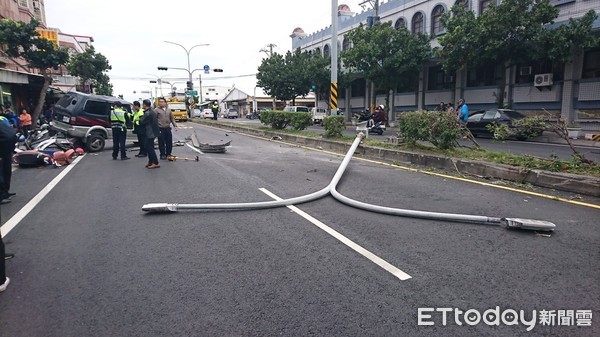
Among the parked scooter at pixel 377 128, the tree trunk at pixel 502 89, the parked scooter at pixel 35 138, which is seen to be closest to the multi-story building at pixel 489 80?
the tree trunk at pixel 502 89

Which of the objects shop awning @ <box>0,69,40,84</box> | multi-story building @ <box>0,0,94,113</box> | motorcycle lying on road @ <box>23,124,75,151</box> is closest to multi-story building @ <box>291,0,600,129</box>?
motorcycle lying on road @ <box>23,124,75,151</box>

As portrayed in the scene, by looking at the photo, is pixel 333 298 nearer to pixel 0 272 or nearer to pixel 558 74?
pixel 0 272

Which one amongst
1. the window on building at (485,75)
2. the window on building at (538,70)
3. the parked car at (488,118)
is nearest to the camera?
the parked car at (488,118)

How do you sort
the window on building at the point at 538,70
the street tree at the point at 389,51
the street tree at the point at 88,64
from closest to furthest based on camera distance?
the window on building at the point at 538,70
the street tree at the point at 389,51
the street tree at the point at 88,64

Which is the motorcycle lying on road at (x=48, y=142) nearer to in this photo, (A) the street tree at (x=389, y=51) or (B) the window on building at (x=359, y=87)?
(A) the street tree at (x=389, y=51)

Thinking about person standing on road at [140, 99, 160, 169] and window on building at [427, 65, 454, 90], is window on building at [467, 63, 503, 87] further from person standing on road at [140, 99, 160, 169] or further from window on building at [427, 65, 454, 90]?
person standing on road at [140, 99, 160, 169]

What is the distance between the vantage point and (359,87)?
4088 centimetres

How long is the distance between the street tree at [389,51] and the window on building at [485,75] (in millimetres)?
3365

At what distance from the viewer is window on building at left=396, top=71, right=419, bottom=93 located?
29234mm

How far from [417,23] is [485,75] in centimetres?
732

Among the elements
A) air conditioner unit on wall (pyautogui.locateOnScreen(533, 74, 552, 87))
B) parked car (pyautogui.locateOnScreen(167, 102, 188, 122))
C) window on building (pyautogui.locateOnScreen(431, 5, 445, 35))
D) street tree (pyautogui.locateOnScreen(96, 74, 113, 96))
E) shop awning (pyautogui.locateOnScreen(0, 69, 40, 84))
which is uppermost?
window on building (pyautogui.locateOnScreen(431, 5, 445, 35))

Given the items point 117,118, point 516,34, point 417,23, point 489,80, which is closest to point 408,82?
point 417,23

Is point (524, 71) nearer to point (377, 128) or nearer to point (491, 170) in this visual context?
point (377, 128)

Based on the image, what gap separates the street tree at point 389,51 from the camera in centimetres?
2686
